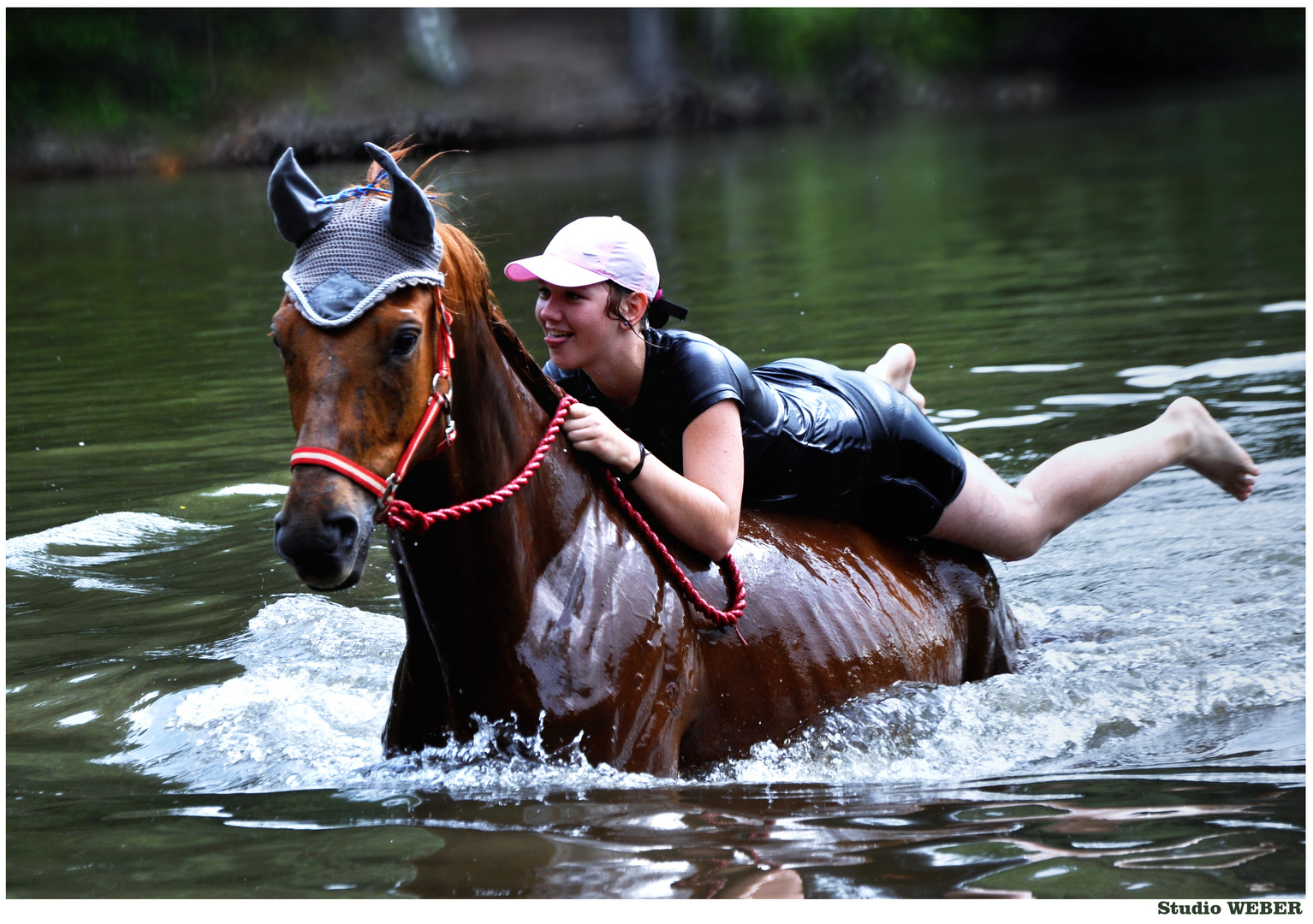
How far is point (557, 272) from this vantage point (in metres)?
→ 3.85

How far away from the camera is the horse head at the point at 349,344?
286 centimetres

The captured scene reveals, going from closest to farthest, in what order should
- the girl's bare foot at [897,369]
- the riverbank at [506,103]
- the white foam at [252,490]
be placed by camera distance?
the girl's bare foot at [897,369] < the white foam at [252,490] < the riverbank at [506,103]

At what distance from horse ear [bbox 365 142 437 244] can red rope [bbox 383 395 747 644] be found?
0.59 meters

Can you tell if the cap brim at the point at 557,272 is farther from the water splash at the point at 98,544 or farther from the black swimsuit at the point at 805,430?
the water splash at the point at 98,544

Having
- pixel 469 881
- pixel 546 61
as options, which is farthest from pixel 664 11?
pixel 469 881

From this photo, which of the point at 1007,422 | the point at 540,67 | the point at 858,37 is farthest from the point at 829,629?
the point at 858,37

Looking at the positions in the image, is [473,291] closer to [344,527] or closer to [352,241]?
[352,241]

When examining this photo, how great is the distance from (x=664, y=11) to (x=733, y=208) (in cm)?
2462

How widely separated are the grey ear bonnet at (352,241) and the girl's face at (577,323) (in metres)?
0.75

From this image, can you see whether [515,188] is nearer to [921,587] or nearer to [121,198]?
[121,198]

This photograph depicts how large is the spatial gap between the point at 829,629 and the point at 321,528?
1.93 meters

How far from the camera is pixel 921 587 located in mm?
4777

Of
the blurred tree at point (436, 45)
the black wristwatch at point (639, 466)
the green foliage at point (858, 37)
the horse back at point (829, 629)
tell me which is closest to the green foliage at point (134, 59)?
the blurred tree at point (436, 45)

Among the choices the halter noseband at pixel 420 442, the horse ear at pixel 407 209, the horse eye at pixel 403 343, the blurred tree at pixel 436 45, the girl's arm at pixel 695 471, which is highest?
the blurred tree at pixel 436 45
